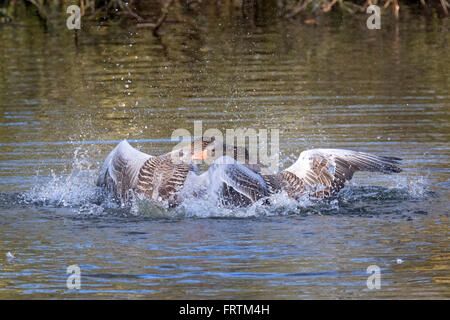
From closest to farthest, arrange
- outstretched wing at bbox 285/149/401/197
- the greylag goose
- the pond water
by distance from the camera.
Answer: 1. the pond water
2. the greylag goose
3. outstretched wing at bbox 285/149/401/197

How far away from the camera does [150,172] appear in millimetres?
8844

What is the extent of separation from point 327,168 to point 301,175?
291mm

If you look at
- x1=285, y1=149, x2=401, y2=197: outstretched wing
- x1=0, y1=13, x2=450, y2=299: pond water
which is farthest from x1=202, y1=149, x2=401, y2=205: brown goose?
x1=0, y1=13, x2=450, y2=299: pond water

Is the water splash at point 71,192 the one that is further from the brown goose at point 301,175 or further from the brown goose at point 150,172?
the brown goose at point 301,175

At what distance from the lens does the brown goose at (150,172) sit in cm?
866

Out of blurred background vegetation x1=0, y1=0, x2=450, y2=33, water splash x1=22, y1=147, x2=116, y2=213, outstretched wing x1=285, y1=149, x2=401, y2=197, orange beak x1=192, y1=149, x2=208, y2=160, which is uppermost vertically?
blurred background vegetation x1=0, y1=0, x2=450, y2=33

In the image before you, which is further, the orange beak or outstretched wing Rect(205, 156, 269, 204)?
the orange beak

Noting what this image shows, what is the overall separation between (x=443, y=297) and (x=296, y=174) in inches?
112

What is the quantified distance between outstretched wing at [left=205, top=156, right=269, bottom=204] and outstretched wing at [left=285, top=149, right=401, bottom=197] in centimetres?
63

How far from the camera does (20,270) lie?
721 cm

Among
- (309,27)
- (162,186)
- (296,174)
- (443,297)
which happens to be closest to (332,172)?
(296,174)

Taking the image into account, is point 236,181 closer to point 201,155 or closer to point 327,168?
point 201,155

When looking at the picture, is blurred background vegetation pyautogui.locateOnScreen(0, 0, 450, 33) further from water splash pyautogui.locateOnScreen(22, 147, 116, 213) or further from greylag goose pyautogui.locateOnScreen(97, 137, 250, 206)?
greylag goose pyautogui.locateOnScreen(97, 137, 250, 206)

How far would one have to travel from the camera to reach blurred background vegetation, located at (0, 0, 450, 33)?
76.5 ft
